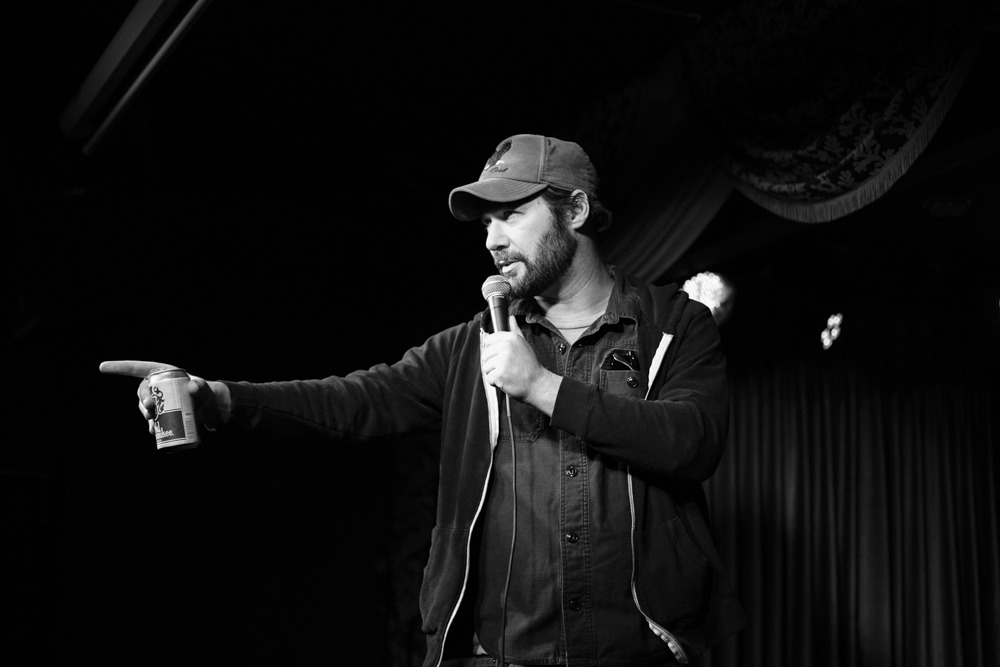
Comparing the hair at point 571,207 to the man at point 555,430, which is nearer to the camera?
the man at point 555,430

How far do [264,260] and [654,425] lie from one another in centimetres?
375

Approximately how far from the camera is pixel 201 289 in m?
4.97

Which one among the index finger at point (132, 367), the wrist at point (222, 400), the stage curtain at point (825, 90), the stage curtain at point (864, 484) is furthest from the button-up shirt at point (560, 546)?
the stage curtain at point (864, 484)

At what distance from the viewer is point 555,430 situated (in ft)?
6.28

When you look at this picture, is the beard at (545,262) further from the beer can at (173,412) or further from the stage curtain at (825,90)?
the stage curtain at (825,90)

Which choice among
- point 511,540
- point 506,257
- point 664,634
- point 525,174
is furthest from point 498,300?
point 664,634

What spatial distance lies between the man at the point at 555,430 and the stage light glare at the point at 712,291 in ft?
8.40

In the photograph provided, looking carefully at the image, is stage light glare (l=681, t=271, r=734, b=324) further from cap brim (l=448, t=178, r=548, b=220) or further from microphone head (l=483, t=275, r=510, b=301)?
microphone head (l=483, t=275, r=510, b=301)

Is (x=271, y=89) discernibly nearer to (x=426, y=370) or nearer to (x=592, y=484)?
(x=426, y=370)

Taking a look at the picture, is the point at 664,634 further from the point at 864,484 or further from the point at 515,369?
the point at 864,484

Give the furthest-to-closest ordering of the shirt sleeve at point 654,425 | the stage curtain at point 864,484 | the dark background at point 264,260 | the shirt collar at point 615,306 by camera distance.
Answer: the stage curtain at point 864,484 → the dark background at point 264,260 → the shirt collar at point 615,306 → the shirt sleeve at point 654,425

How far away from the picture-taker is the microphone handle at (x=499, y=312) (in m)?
1.88

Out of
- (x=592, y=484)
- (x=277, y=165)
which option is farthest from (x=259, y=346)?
(x=592, y=484)

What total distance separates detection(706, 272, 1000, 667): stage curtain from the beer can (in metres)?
3.29
